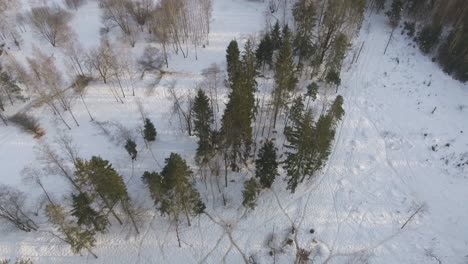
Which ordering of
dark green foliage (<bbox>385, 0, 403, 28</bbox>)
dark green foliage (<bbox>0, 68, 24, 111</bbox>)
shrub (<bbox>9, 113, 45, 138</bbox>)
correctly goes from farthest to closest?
dark green foliage (<bbox>385, 0, 403, 28</bbox>) < dark green foliage (<bbox>0, 68, 24, 111</bbox>) < shrub (<bbox>9, 113, 45, 138</bbox>)

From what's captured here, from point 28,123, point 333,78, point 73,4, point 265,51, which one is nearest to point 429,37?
point 333,78

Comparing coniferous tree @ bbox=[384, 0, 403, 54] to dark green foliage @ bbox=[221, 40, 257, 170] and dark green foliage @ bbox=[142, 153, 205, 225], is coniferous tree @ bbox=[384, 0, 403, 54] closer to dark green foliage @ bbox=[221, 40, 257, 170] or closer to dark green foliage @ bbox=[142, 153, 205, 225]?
dark green foliage @ bbox=[221, 40, 257, 170]

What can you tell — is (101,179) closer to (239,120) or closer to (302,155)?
(239,120)

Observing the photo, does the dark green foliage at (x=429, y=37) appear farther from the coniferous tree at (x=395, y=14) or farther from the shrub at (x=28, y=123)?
the shrub at (x=28, y=123)

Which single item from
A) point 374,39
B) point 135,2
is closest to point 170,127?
point 135,2

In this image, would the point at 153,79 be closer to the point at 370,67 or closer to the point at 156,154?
the point at 156,154

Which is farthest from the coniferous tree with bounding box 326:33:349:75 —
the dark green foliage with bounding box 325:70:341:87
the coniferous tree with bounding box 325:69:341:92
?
the dark green foliage with bounding box 325:70:341:87
